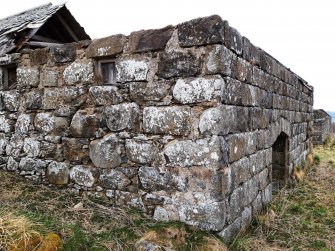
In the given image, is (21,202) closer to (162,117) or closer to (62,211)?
(62,211)

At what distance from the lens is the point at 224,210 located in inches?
137

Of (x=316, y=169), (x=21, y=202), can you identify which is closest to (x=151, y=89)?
(x=21, y=202)

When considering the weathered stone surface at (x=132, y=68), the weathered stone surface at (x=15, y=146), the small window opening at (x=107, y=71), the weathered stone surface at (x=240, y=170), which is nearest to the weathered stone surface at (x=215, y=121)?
the weathered stone surface at (x=240, y=170)

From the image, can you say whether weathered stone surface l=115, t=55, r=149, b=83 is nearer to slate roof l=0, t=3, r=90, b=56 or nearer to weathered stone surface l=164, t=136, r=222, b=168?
weathered stone surface l=164, t=136, r=222, b=168

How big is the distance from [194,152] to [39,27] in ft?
11.1

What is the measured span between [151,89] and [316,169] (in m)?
6.68

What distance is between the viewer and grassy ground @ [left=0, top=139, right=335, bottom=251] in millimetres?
3094

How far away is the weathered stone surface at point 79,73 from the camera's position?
412cm

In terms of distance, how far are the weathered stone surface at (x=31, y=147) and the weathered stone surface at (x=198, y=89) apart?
7.31ft

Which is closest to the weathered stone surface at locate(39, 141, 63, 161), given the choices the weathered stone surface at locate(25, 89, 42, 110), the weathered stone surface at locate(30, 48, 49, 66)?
the weathered stone surface at locate(25, 89, 42, 110)

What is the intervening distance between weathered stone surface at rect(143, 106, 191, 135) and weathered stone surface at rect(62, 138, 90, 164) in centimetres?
93

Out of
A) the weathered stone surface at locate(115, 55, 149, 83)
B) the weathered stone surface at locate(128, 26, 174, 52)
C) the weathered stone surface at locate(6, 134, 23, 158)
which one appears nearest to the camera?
the weathered stone surface at locate(128, 26, 174, 52)

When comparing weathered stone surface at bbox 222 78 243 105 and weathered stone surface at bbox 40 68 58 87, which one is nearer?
weathered stone surface at bbox 222 78 243 105

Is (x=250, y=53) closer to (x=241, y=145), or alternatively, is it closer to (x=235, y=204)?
(x=241, y=145)
